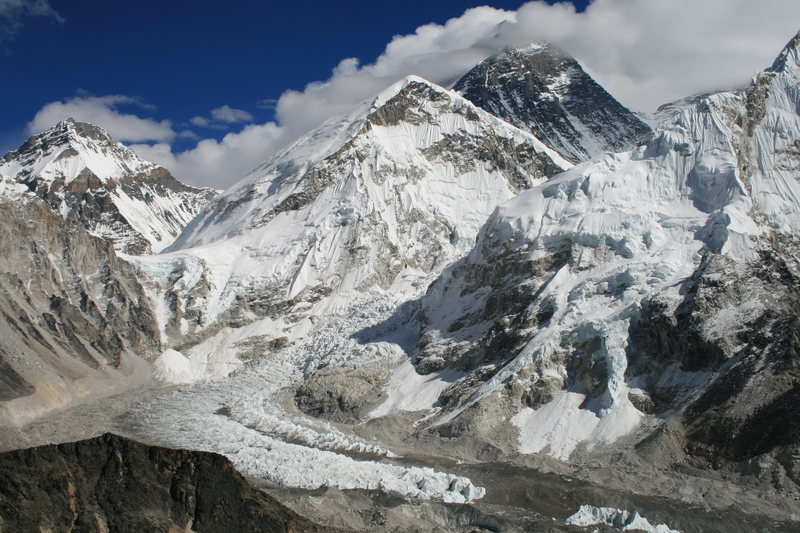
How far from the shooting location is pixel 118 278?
314ft

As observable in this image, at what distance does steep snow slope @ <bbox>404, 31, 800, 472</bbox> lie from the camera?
47625 millimetres

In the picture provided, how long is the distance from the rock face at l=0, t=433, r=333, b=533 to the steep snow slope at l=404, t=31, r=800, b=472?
107ft

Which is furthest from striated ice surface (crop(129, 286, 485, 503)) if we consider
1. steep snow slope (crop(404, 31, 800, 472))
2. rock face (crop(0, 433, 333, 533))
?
rock face (crop(0, 433, 333, 533))

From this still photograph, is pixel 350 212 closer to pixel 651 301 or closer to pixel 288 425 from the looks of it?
pixel 288 425

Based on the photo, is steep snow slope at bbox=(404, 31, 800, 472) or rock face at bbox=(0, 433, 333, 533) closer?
rock face at bbox=(0, 433, 333, 533)

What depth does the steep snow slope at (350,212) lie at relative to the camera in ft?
323

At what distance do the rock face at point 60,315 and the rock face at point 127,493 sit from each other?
140 feet

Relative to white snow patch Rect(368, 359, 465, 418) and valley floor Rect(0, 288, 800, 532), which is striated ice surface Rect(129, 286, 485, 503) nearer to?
valley floor Rect(0, 288, 800, 532)

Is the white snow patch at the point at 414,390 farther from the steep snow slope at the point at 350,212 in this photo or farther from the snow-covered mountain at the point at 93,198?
the snow-covered mountain at the point at 93,198

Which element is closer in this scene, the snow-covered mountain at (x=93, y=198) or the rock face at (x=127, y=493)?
the rock face at (x=127, y=493)

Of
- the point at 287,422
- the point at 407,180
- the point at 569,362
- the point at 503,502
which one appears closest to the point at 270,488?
→ the point at 503,502

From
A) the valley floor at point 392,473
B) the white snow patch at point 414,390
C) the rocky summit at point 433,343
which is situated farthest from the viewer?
the white snow patch at point 414,390

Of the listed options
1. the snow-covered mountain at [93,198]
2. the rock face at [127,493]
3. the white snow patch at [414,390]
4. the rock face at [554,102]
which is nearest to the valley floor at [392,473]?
the white snow patch at [414,390]

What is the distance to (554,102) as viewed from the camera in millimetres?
180625
